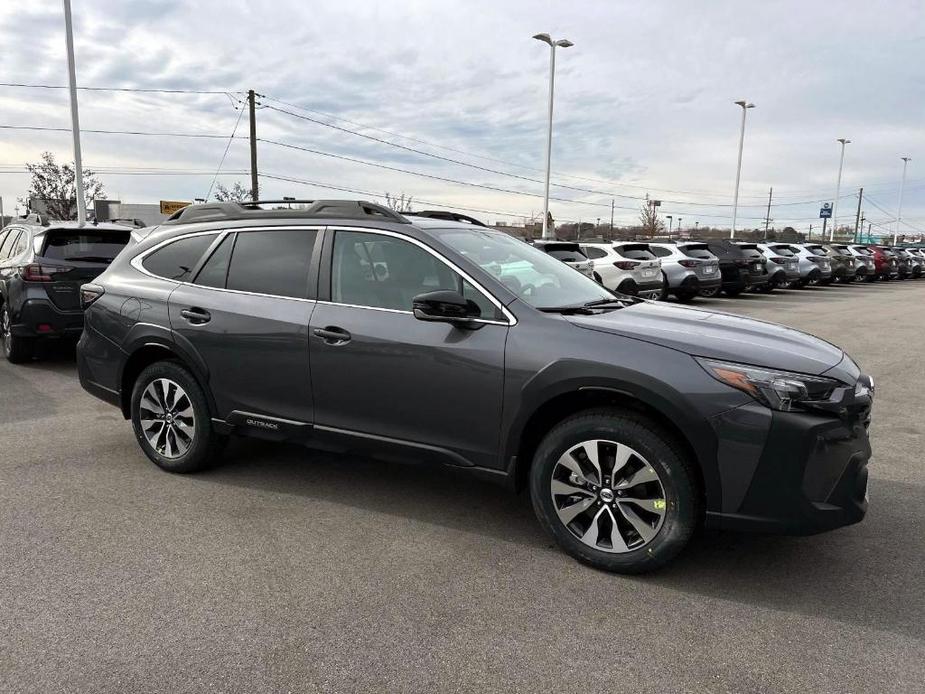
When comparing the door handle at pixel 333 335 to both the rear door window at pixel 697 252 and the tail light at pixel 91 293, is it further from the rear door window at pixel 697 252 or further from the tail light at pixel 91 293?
the rear door window at pixel 697 252

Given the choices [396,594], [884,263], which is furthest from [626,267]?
[884,263]

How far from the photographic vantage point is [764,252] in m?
23.2

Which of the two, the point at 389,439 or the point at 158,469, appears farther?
the point at 158,469

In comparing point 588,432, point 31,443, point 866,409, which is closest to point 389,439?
point 588,432

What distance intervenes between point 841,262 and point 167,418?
92.8ft

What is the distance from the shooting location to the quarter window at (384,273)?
149 inches

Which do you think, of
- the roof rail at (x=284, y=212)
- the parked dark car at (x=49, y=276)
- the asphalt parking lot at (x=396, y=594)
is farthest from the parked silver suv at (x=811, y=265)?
the roof rail at (x=284, y=212)

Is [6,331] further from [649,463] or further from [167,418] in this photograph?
[649,463]

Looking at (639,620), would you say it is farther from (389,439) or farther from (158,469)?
(158,469)

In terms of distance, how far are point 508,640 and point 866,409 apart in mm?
1927

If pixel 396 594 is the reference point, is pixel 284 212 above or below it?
above

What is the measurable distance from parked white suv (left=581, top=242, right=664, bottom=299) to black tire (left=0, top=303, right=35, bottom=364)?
10.5 metres

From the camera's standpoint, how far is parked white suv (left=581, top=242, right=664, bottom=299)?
50.9ft

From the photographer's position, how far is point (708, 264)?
60.2 feet
